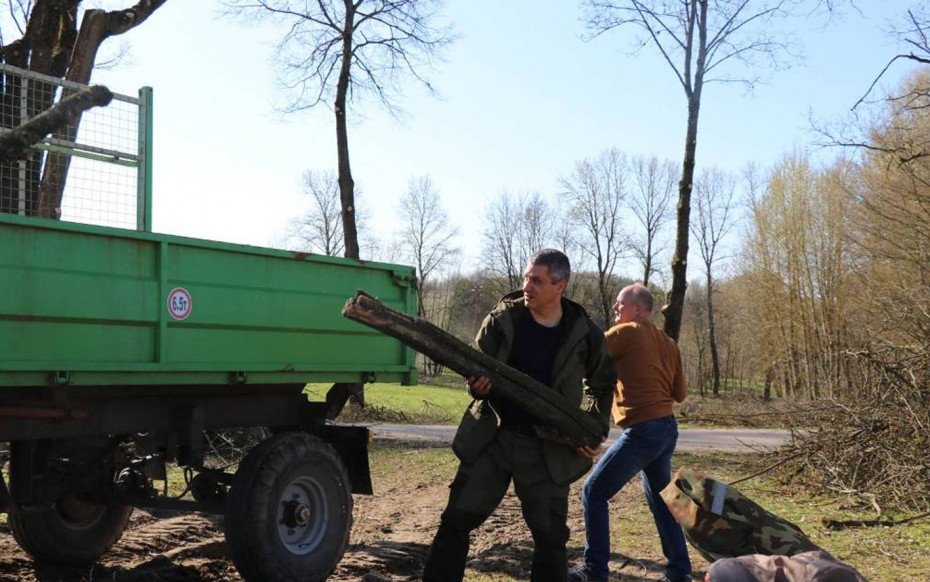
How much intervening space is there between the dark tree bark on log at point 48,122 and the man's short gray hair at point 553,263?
107 inches

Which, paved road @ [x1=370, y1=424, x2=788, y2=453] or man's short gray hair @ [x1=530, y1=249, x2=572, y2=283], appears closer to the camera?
man's short gray hair @ [x1=530, y1=249, x2=572, y2=283]

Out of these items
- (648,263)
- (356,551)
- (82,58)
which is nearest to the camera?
(356,551)

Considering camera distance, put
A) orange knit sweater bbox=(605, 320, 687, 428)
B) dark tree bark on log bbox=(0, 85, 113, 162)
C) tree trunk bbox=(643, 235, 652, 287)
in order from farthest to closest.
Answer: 1. tree trunk bbox=(643, 235, 652, 287)
2. orange knit sweater bbox=(605, 320, 687, 428)
3. dark tree bark on log bbox=(0, 85, 113, 162)

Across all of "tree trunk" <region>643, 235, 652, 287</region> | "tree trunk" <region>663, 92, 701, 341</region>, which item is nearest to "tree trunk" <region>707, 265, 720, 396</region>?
"tree trunk" <region>643, 235, 652, 287</region>

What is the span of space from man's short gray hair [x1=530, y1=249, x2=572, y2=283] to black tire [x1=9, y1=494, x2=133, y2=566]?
11.7 ft

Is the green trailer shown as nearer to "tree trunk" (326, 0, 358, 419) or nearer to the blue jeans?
the blue jeans

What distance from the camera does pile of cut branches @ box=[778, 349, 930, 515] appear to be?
846cm

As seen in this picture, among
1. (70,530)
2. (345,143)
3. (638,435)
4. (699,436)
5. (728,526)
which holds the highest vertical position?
(345,143)

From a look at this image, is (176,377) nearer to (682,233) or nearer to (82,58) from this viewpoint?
(82,58)

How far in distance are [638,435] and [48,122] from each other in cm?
381

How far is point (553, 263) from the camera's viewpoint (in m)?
4.29

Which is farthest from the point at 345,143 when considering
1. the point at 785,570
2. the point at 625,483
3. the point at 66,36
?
the point at 785,570

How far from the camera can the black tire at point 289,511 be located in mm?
5395

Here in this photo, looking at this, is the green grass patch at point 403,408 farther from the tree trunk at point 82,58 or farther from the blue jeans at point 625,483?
the blue jeans at point 625,483
